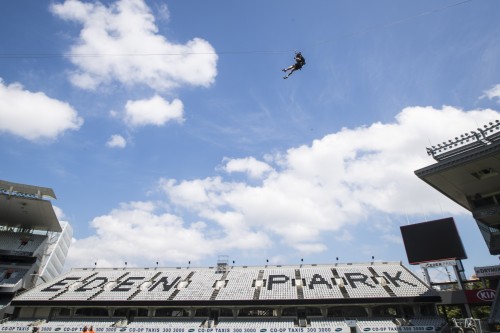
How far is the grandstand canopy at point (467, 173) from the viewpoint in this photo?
30.2 m

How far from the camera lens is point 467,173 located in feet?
110

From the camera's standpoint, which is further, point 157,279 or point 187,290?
point 157,279

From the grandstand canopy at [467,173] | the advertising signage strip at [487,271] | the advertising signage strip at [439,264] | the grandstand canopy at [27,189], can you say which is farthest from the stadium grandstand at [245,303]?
the grandstand canopy at [27,189]

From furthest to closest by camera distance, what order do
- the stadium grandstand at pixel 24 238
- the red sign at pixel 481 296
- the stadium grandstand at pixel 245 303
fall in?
the stadium grandstand at pixel 24 238
the stadium grandstand at pixel 245 303
the red sign at pixel 481 296

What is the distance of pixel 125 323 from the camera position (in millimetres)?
39750

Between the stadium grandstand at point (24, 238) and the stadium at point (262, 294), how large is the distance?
248 mm

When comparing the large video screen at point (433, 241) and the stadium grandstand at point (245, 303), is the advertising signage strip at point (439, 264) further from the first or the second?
the stadium grandstand at point (245, 303)

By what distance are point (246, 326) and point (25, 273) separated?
38.0 m

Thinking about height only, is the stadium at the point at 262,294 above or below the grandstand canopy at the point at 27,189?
below

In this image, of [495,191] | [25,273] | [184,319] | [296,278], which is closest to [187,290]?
[184,319]

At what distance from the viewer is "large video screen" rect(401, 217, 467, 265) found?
3891cm

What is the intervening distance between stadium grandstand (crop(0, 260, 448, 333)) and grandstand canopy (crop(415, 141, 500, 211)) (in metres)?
12.6

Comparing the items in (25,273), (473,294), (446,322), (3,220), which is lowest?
(446,322)

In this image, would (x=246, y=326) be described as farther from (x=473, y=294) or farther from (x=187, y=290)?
(x=473, y=294)
